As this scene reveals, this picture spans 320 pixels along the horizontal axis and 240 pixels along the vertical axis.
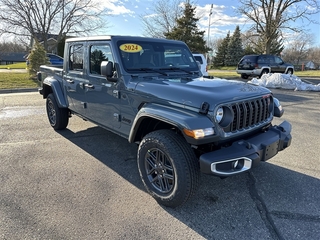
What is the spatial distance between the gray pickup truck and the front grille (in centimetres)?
1

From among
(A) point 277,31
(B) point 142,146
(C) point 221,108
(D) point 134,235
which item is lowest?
(D) point 134,235

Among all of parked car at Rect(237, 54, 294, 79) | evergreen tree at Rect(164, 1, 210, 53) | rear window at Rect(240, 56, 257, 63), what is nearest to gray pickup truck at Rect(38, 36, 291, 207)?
parked car at Rect(237, 54, 294, 79)

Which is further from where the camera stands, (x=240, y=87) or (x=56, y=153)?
(x=56, y=153)

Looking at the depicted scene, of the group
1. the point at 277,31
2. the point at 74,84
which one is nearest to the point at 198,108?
the point at 74,84

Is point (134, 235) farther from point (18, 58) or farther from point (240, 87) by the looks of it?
point (18, 58)

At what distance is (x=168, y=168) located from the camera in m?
2.73

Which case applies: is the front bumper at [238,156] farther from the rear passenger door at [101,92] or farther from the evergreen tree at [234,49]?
the evergreen tree at [234,49]

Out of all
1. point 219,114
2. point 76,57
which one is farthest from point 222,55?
point 219,114

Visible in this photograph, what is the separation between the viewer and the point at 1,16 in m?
18.5

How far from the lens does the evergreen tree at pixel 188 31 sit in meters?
22.9

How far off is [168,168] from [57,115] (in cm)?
338

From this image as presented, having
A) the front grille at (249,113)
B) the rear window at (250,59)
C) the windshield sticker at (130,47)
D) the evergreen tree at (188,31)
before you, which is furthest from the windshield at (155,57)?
the evergreen tree at (188,31)

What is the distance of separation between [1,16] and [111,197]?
2105cm

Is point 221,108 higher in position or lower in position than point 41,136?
higher
